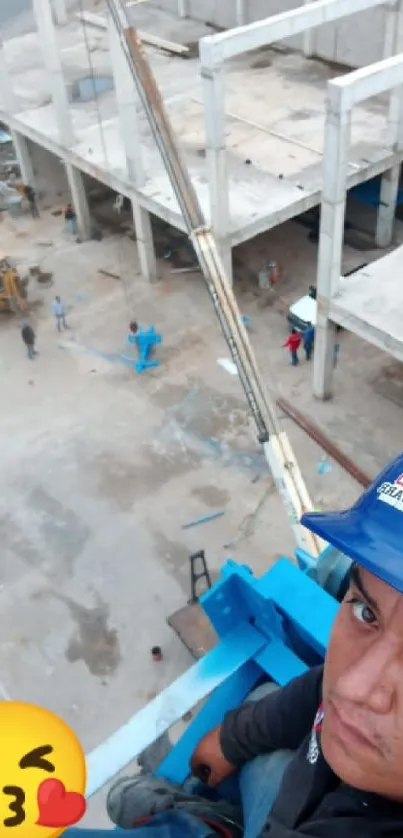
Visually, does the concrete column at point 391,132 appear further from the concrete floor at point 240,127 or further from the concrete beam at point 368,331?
the concrete beam at point 368,331

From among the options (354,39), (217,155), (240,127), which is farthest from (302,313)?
(354,39)

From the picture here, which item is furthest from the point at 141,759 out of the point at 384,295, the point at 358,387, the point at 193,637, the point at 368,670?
the point at 358,387

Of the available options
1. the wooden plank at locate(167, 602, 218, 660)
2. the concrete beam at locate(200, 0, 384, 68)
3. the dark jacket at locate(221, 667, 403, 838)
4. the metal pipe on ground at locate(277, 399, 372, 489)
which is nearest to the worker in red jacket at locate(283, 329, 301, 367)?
the metal pipe on ground at locate(277, 399, 372, 489)

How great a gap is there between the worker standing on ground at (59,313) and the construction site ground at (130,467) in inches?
10.2

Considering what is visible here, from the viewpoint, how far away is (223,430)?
14602 millimetres

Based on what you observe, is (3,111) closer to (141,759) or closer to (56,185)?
(56,185)

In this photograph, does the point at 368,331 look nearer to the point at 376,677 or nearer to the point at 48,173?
the point at 376,677

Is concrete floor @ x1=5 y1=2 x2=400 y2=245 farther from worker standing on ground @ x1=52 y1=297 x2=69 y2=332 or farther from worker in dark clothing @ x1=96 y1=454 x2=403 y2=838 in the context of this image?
worker in dark clothing @ x1=96 y1=454 x2=403 y2=838

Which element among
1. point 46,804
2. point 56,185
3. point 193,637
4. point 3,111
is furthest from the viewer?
point 56,185

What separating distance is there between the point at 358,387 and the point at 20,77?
55.3 ft

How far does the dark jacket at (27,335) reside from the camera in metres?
16.2

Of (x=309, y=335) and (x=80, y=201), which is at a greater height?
(x=80, y=201)

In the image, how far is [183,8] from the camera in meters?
25.7

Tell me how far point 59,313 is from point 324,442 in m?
7.15
